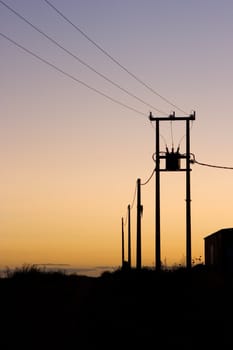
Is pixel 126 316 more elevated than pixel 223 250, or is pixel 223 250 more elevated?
pixel 223 250

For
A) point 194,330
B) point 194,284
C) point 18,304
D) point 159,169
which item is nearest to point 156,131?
point 159,169

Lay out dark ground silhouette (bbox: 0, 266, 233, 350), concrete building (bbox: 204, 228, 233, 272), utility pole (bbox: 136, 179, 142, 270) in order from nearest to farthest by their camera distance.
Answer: dark ground silhouette (bbox: 0, 266, 233, 350)
utility pole (bbox: 136, 179, 142, 270)
concrete building (bbox: 204, 228, 233, 272)

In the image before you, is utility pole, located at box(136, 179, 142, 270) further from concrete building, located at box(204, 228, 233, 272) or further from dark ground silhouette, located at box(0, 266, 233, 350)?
dark ground silhouette, located at box(0, 266, 233, 350)

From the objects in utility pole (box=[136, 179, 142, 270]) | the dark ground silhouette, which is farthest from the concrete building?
the dark ground silhouette

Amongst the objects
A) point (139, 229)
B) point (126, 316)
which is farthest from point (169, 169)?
point (126, 316)

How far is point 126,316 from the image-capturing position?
82.5 ft

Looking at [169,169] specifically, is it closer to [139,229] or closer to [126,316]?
[139,229]

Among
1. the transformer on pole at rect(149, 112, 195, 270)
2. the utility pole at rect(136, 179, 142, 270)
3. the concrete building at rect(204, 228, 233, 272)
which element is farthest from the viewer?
the concrete building at rect(204, 228, 233, 272)

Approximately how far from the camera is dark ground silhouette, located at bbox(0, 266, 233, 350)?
66.6 ft

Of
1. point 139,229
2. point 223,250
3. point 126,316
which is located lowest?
point 126,316

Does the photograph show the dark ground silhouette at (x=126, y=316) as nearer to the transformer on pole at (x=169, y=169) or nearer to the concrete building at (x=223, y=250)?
the transformer on pole at (x=169, y=169)

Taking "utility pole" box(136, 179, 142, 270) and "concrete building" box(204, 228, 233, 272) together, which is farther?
"concrete building" box(204, 228, 233, 272)

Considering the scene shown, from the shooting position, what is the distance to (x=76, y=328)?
2377 centimetres

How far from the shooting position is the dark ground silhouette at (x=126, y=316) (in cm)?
2030
